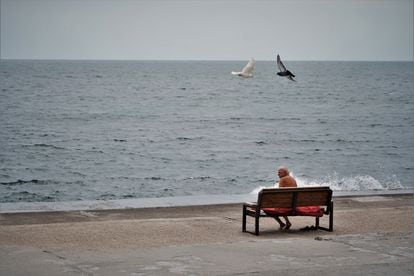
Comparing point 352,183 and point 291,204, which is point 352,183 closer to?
point 352,183

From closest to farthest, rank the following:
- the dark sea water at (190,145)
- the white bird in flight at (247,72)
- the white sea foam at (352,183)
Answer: the white bird in flight at (247,72), the white sea foam at (352,183), the dark sea water at (190,145)

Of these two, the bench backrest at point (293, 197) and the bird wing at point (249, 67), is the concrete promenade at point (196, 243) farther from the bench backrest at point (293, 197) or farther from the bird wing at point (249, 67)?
the bird wing at point (249, 67)

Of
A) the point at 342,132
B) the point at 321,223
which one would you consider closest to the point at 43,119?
the point at 342,132

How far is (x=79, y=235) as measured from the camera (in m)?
12.2

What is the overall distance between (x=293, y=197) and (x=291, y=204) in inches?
4.5

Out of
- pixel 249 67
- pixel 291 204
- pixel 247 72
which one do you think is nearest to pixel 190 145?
pixel 249 67

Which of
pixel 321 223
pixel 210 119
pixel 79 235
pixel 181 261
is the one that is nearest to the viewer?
pixel 181 261

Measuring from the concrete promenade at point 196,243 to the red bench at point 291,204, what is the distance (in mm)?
271

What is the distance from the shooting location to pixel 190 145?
50.2 meters

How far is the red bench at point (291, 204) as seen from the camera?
12531 mm

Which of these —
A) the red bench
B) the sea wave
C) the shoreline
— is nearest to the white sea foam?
the sea wave

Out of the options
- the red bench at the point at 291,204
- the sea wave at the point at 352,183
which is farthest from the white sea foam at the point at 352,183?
the red bench at the point at 291,204

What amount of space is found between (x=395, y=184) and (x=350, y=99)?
6723 centimetres

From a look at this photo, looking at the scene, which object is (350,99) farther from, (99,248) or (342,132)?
(99,248)
